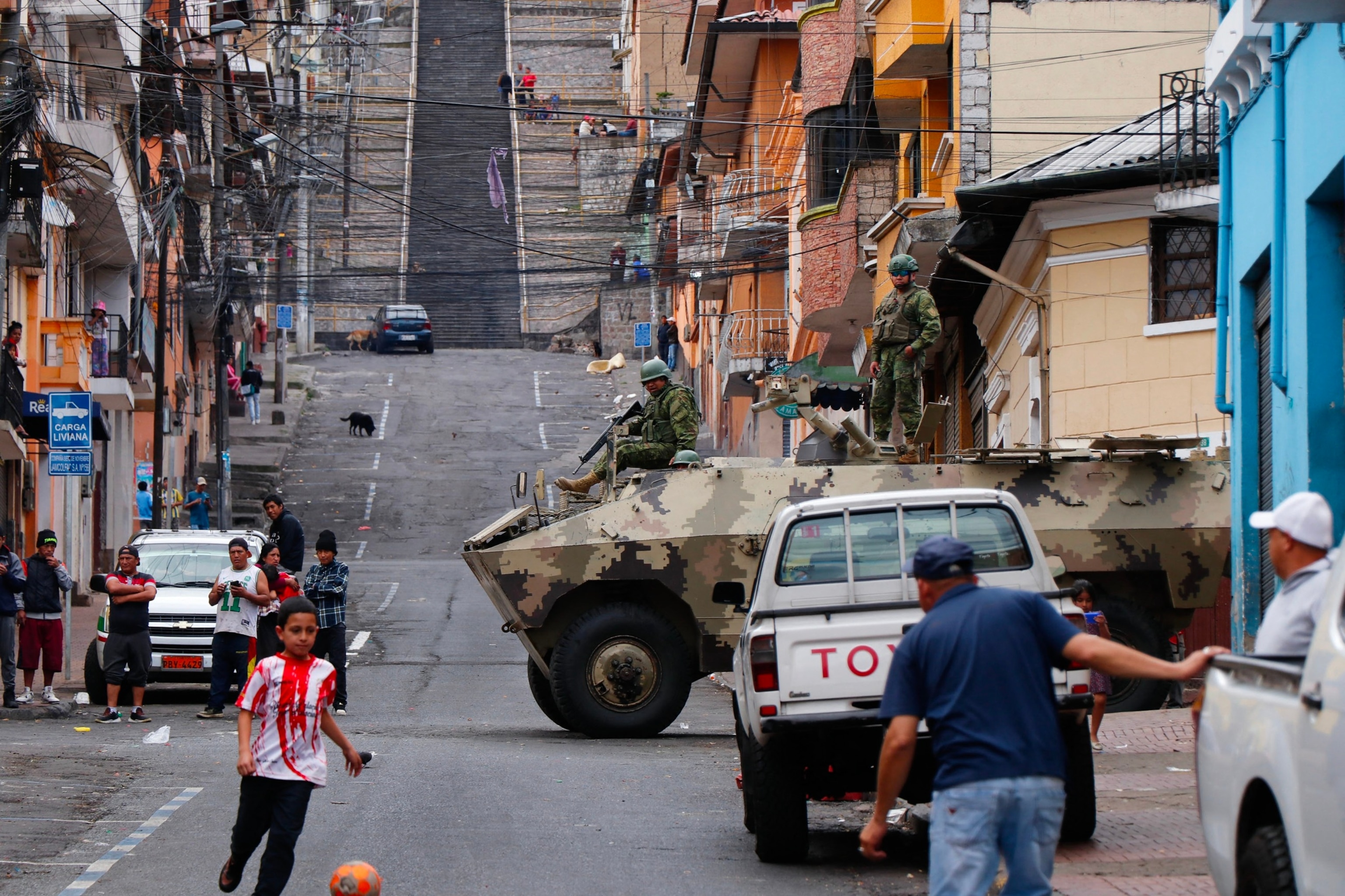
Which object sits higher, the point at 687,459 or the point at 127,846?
the point at 687,459

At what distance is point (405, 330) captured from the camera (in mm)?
66312

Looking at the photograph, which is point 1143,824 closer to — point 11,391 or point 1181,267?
point 1181,267

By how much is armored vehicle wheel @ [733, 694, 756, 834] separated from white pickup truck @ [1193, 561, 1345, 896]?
326cm

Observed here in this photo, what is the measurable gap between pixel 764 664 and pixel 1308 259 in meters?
5.29

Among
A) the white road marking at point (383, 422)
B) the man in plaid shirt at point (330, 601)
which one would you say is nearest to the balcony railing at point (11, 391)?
the man in plaid shirt at point (330, 601)

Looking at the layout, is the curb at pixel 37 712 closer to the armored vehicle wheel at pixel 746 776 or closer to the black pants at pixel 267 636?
the black pants at pixel 267 636

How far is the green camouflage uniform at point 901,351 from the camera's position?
16828mm

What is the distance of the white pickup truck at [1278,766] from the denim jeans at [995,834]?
57cm

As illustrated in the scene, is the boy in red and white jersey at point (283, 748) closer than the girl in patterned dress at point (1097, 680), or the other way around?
the boy in red and white jersey at point (283, 748)

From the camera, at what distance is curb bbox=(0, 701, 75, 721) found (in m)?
16.4

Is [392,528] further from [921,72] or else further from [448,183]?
[448,183]

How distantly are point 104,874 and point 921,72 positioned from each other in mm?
17261

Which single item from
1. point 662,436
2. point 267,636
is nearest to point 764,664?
point 662,436

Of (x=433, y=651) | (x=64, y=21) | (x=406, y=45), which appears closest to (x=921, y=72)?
(x=433, y=651)
